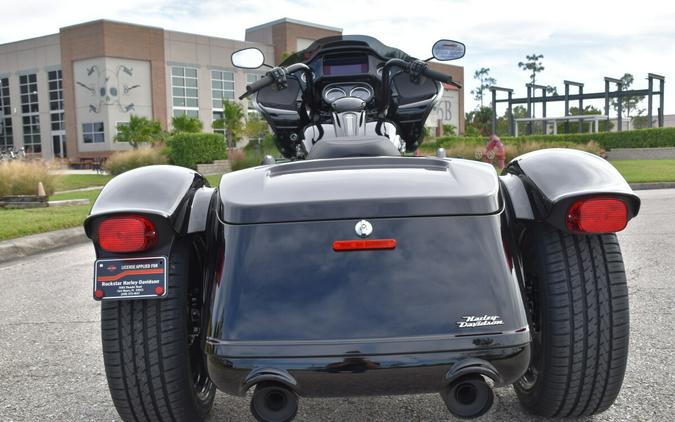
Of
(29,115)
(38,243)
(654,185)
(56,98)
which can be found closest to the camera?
(38,243)

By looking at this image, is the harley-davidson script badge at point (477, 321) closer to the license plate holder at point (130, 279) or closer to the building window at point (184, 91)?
the license plate holder at point (130, 279)

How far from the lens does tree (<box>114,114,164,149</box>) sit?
43997mm

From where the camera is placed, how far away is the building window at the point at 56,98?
53156 mm

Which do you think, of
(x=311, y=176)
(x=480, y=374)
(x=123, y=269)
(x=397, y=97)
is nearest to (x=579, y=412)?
(x=480, y=374)

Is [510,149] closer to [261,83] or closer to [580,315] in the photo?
[261,83]

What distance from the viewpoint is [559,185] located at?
213 centimetres

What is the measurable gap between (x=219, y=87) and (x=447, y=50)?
178 feet

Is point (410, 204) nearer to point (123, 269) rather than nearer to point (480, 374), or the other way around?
point (480, 374)

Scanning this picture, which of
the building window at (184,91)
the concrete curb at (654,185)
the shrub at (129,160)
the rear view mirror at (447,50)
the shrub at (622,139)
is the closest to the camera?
the rear view mirror at (447,50)

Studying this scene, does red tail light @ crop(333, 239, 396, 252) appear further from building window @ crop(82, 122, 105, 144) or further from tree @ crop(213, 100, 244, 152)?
building window @ crop(82, 122, 105, 144)

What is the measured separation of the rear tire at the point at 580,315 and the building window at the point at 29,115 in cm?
5957

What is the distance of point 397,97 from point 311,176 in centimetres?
171

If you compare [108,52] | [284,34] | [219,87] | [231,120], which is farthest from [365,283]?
[284,34]

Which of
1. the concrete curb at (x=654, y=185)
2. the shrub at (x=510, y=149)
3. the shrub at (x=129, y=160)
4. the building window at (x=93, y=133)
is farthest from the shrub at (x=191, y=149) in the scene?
the building window at (x=93, y=133)
